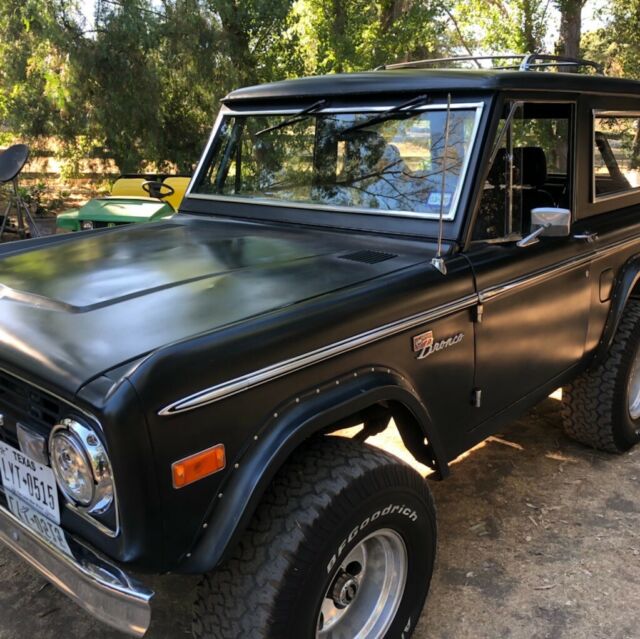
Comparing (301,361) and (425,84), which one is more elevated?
(425,84)

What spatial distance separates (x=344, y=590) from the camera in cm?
209

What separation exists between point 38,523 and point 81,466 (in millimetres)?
370

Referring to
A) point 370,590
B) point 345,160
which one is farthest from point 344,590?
point 345,160

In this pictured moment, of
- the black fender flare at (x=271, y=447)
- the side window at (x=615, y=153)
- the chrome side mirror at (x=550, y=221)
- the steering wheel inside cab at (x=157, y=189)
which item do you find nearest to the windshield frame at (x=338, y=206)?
the chrome side mirror at (x=550, y=221)

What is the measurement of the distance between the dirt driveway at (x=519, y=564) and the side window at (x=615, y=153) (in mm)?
1513

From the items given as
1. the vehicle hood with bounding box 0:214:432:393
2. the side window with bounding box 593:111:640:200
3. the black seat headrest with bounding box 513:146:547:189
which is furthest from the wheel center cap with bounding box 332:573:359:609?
the side window with bounding box 593:111:640:200

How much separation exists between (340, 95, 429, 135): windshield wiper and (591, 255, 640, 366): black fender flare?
152 cm

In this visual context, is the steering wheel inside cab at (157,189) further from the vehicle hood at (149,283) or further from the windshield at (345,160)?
the vehicle hood at (149,283)

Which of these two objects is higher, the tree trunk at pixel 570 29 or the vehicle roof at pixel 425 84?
the tree trunk at pixel 570 29

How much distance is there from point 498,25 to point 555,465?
9161 mm

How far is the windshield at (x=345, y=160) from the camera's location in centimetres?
265

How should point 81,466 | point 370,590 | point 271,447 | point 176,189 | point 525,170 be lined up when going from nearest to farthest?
point 81,466 < point 271,447 < point 370,590 < point 525,170 < point 176,189

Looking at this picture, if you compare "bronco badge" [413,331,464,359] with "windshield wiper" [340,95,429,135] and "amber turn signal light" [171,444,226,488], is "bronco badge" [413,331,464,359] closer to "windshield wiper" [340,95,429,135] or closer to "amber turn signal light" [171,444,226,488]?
"amber turn signal light" [171,444,226,488]

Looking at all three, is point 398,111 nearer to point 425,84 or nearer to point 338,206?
point 425,84
